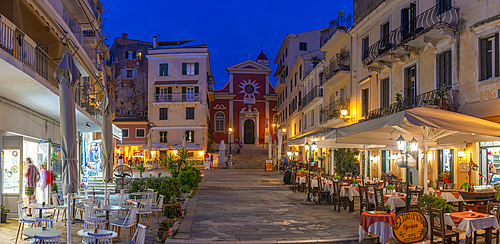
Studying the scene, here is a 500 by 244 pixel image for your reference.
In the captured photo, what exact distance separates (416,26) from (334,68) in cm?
919

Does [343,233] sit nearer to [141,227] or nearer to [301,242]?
[301,242]

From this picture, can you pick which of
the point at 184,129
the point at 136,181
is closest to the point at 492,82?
the point at 136,181

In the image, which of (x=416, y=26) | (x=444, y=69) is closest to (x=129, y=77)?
(x=416, y=26)

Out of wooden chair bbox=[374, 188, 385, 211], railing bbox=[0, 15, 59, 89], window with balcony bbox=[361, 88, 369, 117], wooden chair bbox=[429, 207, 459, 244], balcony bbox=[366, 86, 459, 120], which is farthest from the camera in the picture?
window with balcony bbox=[361, 88, 369, 117]

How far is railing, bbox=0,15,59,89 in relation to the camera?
8.57 metres

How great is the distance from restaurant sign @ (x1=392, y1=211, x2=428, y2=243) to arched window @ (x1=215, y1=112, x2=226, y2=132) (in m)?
40.3

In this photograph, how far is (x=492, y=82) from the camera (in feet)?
36.0

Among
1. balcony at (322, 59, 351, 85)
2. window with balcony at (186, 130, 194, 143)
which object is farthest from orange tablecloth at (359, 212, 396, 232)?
window with balcony at (186, 130, 194, 143)

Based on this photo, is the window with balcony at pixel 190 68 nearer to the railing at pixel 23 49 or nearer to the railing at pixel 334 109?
the railing at pixel 334 109

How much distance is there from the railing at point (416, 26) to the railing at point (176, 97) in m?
22.4

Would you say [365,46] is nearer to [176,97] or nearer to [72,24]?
[72,24]

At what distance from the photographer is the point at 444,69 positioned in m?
13.3

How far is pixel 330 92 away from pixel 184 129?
18018 mm

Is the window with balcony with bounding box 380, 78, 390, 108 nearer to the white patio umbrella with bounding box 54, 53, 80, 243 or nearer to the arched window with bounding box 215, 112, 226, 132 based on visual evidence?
the white patio umbrella with bounding box 54, 53, 80, 243
